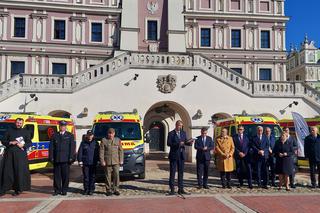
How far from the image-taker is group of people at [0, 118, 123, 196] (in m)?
10.0

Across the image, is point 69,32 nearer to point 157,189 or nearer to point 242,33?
point 242,33

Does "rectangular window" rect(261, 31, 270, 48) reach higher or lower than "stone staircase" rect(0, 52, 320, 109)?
higher

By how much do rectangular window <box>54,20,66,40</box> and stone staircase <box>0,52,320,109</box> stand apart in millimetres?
12504

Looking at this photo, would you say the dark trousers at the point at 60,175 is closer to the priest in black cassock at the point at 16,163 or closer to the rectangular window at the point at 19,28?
the priest in black cassock at the point at 16,163

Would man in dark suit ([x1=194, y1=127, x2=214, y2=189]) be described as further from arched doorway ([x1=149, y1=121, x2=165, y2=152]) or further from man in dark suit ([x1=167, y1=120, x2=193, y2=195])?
arched doorway ([x1=149, y1=121, x2=165, y2=152])

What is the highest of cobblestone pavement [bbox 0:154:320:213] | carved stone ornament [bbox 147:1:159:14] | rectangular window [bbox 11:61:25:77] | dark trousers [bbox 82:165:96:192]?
carved stone ornament [bbox 147:1:159:14]

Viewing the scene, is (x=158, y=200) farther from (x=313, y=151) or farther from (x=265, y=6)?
(x=265, y=6)

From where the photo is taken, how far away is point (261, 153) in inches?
455

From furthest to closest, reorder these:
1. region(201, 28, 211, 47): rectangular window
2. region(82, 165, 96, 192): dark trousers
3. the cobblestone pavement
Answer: region(201, 28, 211, 47): rectangular window → region(82, 165, 96, 192): dark trousers → the cobblestone pavement

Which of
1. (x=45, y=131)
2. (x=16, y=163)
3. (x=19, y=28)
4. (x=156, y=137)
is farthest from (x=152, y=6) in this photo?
(x=16, y=163)

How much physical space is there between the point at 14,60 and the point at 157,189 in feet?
76.1

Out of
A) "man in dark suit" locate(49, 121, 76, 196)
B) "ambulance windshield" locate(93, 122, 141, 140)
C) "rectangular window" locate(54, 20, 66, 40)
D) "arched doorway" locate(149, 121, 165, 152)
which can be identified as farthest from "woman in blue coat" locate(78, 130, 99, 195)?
"rectangular window" locate(54, 20, 66, 40)

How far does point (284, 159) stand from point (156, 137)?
2133 cm

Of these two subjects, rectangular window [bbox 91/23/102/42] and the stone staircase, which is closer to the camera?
the stone staircase
